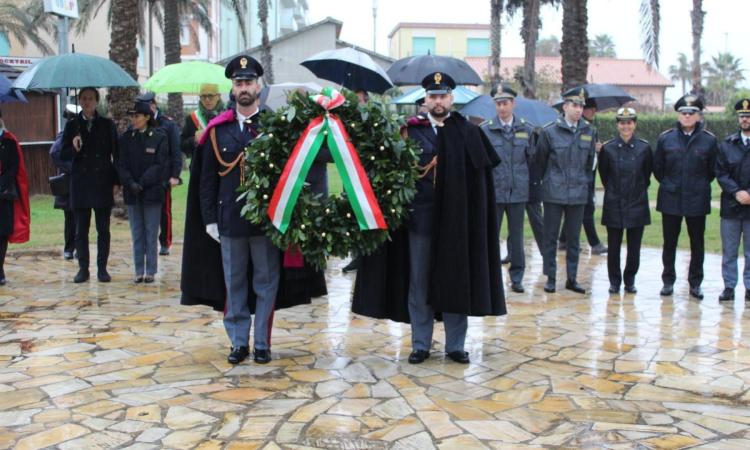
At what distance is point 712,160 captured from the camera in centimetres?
904

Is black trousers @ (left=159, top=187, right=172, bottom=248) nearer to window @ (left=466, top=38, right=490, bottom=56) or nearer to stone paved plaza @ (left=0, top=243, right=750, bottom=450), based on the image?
stone paved plaza @ (left=0, top=243, right=750, bottom=450)

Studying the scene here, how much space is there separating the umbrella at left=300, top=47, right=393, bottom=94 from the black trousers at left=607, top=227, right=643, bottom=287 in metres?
3.18

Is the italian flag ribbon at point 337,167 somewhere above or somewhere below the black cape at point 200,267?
above

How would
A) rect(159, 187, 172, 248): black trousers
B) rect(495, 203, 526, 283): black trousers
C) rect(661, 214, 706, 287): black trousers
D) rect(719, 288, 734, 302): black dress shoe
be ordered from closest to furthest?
1. rect(719, 288, 734, 302): black dress shoe
2. rect(661, 214, 706, 287): black trousers
3. rect(495, 203, 526, 283): black trousers
4. rect(159, 187, 172, 248): black trousers

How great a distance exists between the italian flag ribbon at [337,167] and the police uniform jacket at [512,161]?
3749 mm

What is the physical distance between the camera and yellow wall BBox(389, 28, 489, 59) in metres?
84.6

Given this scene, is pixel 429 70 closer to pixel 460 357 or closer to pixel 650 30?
pixel 460 357

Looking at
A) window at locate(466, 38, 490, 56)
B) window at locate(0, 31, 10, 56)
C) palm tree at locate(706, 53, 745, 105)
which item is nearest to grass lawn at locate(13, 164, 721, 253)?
window at locate(0, 31, 10, 56)

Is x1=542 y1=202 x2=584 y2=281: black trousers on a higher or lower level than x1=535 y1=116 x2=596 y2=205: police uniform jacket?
lower

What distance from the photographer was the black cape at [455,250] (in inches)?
247

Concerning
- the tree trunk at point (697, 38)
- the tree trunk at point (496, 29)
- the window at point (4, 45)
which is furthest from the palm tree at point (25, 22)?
the tree trunk at point (697, 38)

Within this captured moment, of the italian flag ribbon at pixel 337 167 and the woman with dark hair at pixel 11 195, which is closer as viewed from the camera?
the italian flag ribbon at pixel 337 167

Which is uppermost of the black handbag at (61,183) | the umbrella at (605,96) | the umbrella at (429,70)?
the umbrella at (429,70)

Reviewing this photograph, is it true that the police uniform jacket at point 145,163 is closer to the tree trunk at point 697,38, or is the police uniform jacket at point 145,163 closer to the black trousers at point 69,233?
the black trousers at point 69,233
